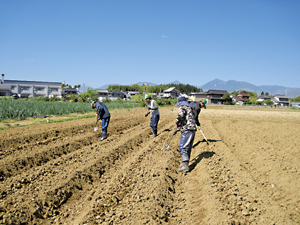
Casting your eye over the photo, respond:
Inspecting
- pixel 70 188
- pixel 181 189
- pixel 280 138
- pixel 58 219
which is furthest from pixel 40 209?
pixel 280 138

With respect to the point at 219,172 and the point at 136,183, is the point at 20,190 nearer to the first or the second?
the point at 136,183

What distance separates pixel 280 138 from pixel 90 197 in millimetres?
9436

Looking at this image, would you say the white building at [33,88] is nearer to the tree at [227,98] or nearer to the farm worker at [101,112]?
the tree at [227,98]

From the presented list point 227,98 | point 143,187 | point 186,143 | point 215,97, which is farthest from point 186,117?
point 215,97

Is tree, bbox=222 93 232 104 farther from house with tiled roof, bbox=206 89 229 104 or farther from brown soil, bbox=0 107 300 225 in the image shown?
brown soil, bbox=0 107 300 225

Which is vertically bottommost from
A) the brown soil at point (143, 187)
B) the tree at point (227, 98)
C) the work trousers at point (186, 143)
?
the brown soil at point (143, 187)

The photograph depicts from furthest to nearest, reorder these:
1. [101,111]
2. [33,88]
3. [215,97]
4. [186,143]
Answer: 1. [215,97]
2. [33,88]
3. [101,111]
4. [186,143]

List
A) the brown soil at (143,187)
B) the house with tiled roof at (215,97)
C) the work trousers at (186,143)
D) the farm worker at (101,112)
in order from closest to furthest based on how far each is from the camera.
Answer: the brown soil at (143,187)
the work trousers at (186,143)
the farm worker at (101,112)
the house with tiled roof at (215,97)

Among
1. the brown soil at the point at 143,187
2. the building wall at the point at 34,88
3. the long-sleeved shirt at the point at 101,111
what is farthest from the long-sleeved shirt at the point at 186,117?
the building wall at the point at 34,88

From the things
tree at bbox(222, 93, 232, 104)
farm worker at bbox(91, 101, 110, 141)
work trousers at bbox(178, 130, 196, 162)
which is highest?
tree at bbox(222, 93, 232, 104)

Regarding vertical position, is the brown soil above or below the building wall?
below

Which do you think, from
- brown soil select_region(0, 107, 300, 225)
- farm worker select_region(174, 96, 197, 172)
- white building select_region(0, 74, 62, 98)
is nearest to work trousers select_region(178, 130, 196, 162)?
farm worker select_region(174, 96, 197, 172)

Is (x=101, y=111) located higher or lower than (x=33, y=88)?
lower

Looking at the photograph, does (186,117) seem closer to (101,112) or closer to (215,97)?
(101,112)
